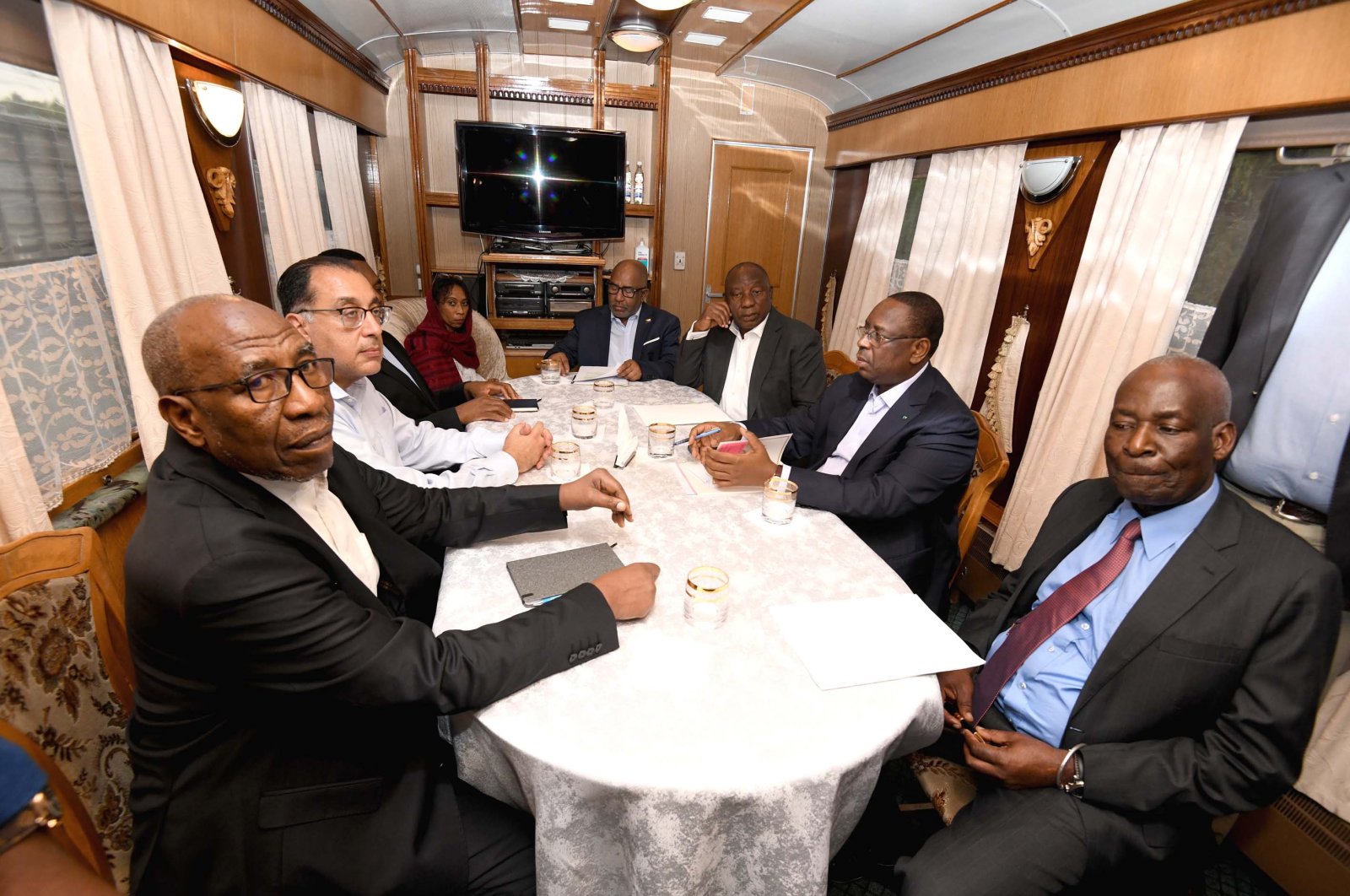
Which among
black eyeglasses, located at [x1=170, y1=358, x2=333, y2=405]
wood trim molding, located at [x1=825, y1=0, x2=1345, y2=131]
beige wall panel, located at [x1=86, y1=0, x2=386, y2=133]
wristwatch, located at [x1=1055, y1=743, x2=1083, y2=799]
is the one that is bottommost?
wristwatch, located at [x1=1055, y1=743, x2=1083, y2=799]

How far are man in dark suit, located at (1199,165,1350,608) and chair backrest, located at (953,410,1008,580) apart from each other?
709mm

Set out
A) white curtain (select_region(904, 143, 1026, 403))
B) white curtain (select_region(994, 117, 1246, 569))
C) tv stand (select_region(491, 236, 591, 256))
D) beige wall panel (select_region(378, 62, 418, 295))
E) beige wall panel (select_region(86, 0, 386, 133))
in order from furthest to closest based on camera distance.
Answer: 1. tv stand (select_region(491, 236, 591, 256))
2. beige wall panel (select_region(378, 62, 418, 295))
3. white curtain (select_region(904, 143, 1026, 403))
4. white curtain (select_region(994, 117, 1246, 569))
5. beige wall panel (select_region(86, 0, 386, 133))

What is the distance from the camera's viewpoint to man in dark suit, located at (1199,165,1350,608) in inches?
72.6

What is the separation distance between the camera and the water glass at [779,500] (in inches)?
70.8

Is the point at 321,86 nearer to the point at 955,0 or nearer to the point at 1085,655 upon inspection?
the point at 955,0

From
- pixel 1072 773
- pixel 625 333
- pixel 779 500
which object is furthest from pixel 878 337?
pixel 625 333

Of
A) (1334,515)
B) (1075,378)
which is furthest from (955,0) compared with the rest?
(1334,515)

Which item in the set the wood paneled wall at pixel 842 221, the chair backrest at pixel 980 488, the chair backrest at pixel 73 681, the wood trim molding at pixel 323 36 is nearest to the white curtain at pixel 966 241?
the wood paneled wall at pixel 842 221

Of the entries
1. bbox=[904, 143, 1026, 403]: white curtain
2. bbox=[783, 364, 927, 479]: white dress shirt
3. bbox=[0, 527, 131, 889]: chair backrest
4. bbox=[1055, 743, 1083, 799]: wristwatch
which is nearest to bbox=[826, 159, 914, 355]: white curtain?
bbox=[904, 143, 1026, 403]: white curtain

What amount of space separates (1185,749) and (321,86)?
520 cm

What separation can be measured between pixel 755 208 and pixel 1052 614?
541cm

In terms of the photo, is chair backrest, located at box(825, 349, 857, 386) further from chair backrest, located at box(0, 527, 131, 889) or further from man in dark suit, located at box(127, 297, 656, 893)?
chair backrest, located at box(0, 527, 131, 889)

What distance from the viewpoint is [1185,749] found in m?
1.27

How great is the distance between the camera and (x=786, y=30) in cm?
428
